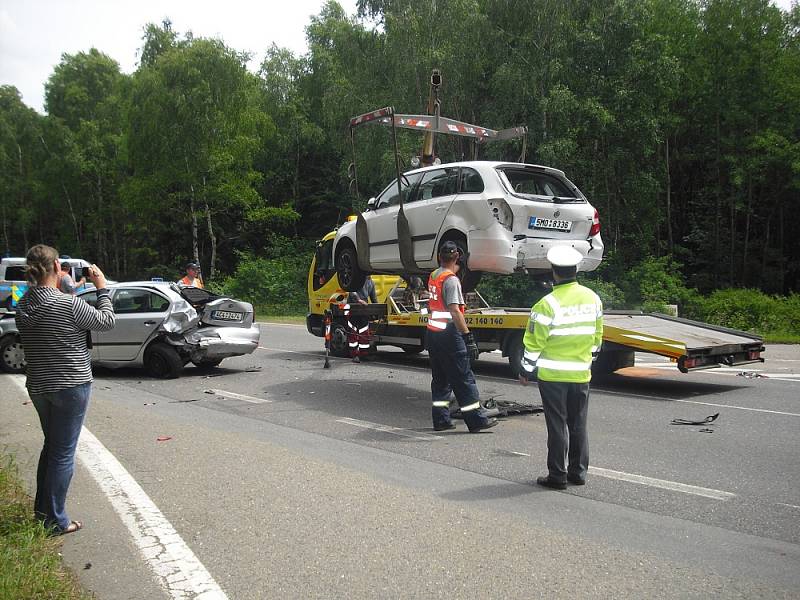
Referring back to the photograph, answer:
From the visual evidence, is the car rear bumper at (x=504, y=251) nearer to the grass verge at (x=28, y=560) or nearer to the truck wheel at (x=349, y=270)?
the truck wheel at (x=349, y=270)

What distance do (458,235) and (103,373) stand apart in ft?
22.2

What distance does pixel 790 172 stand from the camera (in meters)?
31.0

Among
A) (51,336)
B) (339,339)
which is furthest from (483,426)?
(339,339)

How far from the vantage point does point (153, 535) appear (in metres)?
4.49

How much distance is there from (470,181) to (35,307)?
6099 mm

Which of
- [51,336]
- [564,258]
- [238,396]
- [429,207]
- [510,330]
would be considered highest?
[429,207]

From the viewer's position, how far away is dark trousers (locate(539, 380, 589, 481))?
539 centimetres

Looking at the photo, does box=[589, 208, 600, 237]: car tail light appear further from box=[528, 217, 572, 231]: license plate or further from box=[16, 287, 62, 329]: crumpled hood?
box=[16, 287, 62, 329]: crumpled hood

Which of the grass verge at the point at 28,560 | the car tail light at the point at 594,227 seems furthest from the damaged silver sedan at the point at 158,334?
the grass verge at the point at 28,560

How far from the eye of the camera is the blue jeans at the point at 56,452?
14.7 ft

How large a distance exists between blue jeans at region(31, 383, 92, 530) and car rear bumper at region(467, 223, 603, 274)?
5553 mm

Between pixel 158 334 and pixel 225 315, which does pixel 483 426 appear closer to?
pixel 225 315

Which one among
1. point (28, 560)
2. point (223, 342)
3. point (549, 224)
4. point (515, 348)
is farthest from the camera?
point (223, 342)

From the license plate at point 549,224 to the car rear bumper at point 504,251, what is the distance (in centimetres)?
16
